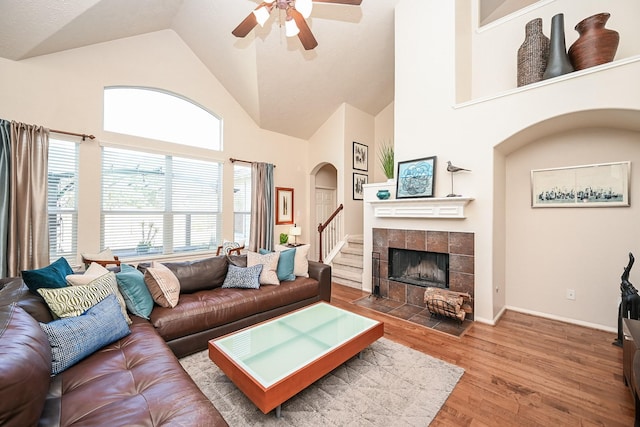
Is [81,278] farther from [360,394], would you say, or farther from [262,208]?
[262,208]

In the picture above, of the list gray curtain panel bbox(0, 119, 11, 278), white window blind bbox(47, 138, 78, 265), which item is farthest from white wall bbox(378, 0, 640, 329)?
gray curtain panel bbox(0, 119, 11, 278)

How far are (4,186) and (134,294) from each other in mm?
2460

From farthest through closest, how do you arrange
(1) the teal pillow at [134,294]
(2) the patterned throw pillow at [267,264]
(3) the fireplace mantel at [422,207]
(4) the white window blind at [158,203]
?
1. (4) the white window blind at [158,203]
2. (3) the fireplace mantel at [422,207]
3. (2) the patterned throw pillow at [267,264]
4. (1) the teal pillow at [134,294]

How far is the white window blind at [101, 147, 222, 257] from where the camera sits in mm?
3998

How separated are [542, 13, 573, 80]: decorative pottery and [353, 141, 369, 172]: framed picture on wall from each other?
12.1 ft

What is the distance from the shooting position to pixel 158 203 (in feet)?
14.5

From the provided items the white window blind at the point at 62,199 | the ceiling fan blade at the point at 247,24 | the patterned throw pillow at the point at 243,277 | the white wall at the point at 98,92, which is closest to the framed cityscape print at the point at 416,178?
the patterned throw pillow at the point at 243,277

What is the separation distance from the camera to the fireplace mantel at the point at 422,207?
330cm

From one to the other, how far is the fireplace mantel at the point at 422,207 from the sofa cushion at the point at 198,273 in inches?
94.3

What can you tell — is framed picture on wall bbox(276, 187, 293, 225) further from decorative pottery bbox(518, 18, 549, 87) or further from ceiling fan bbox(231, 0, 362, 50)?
decorative pottery bbox(518, 18, 549, 87)

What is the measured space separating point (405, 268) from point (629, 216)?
2555 millimetres

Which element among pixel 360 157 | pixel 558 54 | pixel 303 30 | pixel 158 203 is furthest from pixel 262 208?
pixel 558 54

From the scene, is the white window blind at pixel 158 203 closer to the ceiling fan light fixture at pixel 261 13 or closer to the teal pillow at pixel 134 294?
the teal pillow at pixel 134 294

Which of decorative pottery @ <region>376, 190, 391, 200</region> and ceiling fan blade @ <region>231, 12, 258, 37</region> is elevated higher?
ceiling fan blade @ <region>231, 12, 258, 37</region>
